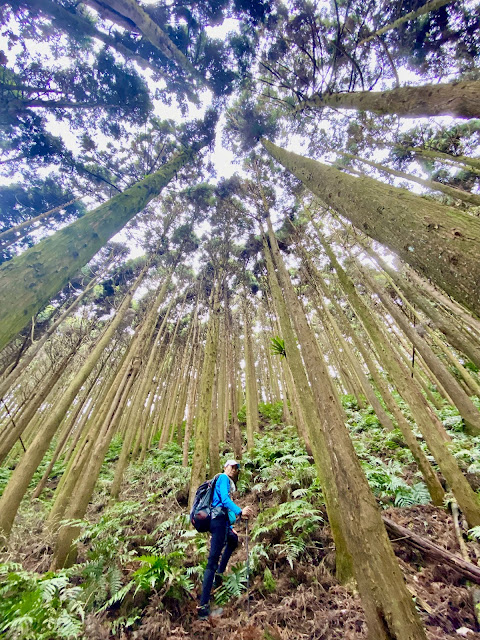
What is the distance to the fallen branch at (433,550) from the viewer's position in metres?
2.71

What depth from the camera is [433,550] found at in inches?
119

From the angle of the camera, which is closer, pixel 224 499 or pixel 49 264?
pixel 49 264

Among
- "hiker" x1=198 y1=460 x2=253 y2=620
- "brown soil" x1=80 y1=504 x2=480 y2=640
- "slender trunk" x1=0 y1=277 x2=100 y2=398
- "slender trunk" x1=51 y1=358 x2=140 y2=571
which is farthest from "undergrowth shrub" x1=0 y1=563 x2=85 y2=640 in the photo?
"slender trunk" x1=0 y1=277 x2=100 y2=398

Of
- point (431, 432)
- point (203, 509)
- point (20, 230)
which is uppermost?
point (20, 230)

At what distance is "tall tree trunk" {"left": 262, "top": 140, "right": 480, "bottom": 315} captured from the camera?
5.22 ft

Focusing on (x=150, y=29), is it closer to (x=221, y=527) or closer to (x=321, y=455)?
(x=321, y=455)

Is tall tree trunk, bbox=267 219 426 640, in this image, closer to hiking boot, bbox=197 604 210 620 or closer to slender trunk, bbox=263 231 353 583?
slender trunk, bbox=263 231 353 583

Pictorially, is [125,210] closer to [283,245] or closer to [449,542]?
[283,245]

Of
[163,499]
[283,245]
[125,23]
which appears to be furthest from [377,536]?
[125,23]

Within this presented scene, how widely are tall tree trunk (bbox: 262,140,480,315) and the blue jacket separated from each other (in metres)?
3.57

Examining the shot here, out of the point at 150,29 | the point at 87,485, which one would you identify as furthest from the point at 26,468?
the point at 150,29

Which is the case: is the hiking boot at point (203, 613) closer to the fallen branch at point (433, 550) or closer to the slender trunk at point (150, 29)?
the fallen branch at point (433, 550)

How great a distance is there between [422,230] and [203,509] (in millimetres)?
4098

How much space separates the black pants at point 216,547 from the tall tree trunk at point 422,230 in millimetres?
3771
